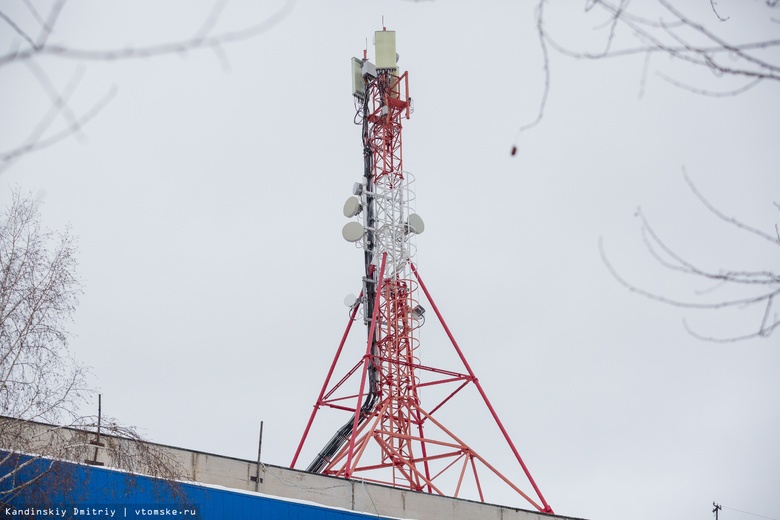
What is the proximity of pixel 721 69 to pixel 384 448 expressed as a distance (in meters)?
26.0

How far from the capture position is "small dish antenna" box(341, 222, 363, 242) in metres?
33.6

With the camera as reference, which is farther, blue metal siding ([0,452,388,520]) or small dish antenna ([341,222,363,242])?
small dish antenna ([341,222,363,242])

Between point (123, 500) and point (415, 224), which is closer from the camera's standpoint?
point (123, 500)

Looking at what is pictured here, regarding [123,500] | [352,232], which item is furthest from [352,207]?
[123,500]

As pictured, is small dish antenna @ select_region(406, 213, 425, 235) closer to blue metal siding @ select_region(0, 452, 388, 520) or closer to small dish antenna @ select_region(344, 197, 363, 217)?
small dish antenna @ select_region(344, 197, 363, 217)

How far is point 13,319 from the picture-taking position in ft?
54.0

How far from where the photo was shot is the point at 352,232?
111ft

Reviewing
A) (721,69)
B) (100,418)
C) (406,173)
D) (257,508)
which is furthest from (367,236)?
(721,69)

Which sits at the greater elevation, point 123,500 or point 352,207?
point 352,207

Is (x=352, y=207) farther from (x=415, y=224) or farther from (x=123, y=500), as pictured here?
(x=123, y=500)

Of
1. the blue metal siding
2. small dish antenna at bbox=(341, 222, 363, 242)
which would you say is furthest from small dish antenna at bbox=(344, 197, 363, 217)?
the blue metal siding

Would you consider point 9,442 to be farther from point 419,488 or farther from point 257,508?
point 419,488

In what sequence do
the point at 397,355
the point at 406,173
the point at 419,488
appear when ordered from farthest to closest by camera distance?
the point at 406,173 → the point at 397,355 → the point at 419,488

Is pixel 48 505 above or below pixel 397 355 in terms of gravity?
below
